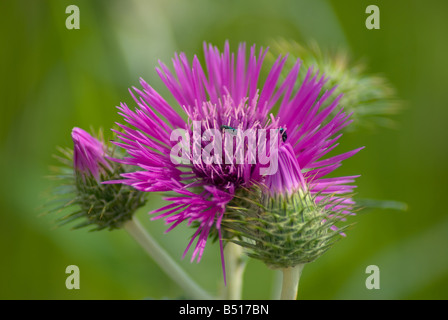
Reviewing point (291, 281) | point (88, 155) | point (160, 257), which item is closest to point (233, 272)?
point (160, 257)

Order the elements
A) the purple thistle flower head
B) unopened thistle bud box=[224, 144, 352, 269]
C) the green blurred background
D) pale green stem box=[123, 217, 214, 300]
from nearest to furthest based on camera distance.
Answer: unopened thistle bud box=[224, 144, 352, 269] < the purple thistle flower head < pale green stem box=[123, 217, 214, 300] < the green blurred background

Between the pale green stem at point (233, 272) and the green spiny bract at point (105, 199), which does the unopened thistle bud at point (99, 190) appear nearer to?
the green spiny bract at point (105, 199)

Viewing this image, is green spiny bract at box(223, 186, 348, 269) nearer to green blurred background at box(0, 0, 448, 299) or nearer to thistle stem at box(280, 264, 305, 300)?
thistle stem at box(280, 264, 305, 300)

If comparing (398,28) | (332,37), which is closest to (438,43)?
(398,28)

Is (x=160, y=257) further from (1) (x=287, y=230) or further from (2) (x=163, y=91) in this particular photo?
(2) (x=163, y=91)

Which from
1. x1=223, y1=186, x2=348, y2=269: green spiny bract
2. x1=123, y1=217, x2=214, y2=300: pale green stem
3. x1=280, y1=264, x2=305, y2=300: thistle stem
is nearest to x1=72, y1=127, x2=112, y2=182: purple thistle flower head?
x1=123, y1=217, x2=214, y2=300: pale green stem

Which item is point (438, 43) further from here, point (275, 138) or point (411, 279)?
point (275, 138)
